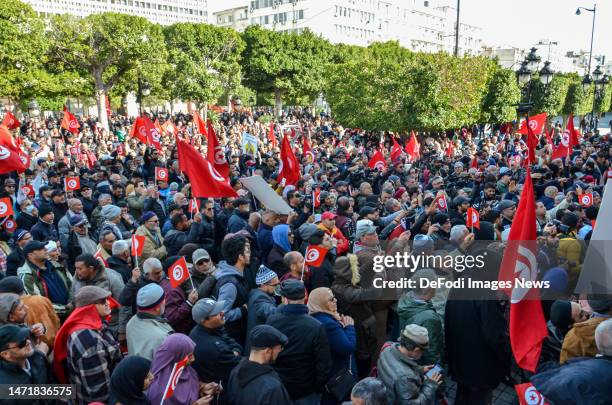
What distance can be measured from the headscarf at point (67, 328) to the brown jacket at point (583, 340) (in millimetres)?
3692

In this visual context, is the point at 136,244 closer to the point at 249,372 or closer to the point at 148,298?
the point at 148,298

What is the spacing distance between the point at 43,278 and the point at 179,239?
213cm

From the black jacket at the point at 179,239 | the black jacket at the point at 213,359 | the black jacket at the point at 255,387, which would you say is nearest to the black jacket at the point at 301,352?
the black jacket at the point at 213,359

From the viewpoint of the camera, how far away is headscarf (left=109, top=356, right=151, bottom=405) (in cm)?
336

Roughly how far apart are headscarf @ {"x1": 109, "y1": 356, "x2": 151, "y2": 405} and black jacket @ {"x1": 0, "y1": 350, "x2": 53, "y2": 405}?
76 centimetres

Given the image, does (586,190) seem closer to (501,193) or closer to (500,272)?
(501,193)

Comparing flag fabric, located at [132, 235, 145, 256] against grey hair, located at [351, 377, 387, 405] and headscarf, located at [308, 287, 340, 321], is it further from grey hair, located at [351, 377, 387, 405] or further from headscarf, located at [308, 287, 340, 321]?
grey hair, located at [351, 377, 387, 405]

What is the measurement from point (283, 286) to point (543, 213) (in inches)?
219

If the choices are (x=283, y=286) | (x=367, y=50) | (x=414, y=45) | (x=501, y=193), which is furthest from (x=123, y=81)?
(x=414, y=45)

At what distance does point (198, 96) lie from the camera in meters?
41.7

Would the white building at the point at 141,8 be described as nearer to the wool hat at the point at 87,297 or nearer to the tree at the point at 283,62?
the tree at the point at 283,62

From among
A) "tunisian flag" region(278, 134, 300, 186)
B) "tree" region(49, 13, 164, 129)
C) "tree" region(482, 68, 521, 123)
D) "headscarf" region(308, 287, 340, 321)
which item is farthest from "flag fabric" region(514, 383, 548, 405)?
"tree" region(49, 13, 164, 129)

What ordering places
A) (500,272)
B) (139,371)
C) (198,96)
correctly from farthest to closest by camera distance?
(198,96) → (500,272) → (139,371)

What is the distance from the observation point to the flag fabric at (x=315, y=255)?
573 centimetres
